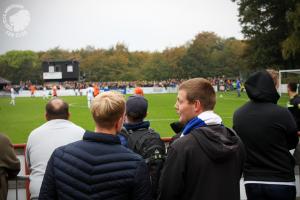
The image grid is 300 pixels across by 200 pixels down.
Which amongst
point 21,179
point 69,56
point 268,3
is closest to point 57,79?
point 69,56

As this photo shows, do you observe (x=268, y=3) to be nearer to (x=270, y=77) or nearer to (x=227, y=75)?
(x=227, y=75)

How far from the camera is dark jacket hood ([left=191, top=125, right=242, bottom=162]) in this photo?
303 cm

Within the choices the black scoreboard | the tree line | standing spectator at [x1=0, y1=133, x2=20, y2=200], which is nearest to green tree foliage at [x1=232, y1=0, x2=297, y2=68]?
the tree line

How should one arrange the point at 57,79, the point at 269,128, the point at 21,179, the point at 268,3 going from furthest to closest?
the point at 57,79 → the point at 268,3 → the point at 21,179 → the point at 269,128

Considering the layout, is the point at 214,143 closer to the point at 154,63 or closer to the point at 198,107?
the point at 198,107

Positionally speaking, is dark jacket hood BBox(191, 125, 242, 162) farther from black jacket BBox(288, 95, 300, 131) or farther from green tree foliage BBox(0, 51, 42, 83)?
green tree foliage BBox(0, 51, 42, 83)

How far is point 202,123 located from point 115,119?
665mm

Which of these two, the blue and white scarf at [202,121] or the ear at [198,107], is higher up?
the ear at [198,107]

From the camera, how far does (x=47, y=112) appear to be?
5.02 m

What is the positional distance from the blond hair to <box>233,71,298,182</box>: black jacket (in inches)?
76.0

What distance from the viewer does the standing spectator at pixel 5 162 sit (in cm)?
445

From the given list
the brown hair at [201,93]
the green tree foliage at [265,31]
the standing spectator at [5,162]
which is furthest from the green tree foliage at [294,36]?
the brown hair at [201,93]

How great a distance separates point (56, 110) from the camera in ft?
16.4

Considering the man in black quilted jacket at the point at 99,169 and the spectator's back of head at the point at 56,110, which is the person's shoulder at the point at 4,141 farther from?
the man in black quilted jacket at the point at 99,169
